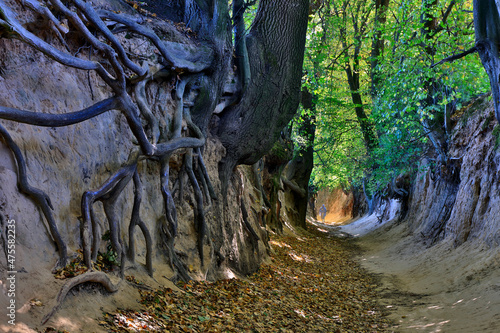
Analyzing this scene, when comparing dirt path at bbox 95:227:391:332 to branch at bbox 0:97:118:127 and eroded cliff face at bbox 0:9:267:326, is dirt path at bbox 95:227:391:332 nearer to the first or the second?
eroded cliff face at bbox 0:9:267:326

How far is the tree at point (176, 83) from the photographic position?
13.6 feet

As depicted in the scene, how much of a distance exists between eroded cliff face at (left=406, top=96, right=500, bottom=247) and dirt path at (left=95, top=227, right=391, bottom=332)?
9.10 feet

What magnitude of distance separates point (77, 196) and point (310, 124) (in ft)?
46.9

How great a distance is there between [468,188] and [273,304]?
6.69 meters

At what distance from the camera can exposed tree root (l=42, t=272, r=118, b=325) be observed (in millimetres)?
3327


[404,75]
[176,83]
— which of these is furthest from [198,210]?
[404,75]

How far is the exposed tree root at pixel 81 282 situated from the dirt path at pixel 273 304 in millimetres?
325

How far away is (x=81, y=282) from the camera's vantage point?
3.81 m

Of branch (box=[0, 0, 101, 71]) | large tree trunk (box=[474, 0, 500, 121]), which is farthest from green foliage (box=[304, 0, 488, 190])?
branch (box=[0, 0, 101, 71])

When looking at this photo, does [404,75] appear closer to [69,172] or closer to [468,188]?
[468,188]

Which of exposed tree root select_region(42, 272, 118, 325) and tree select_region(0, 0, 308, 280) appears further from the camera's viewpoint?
tree select_region(0, 0, 308, 280)

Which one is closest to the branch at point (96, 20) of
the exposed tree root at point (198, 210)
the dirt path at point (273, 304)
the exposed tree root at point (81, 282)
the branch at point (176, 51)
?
the branch at point (176, 51)

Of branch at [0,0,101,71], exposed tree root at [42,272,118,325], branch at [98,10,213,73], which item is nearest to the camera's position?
branch at [0,0,101,71]

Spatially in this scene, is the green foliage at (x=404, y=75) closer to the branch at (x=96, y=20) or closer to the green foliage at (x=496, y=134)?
the green foliage at (x=496, y=134)
